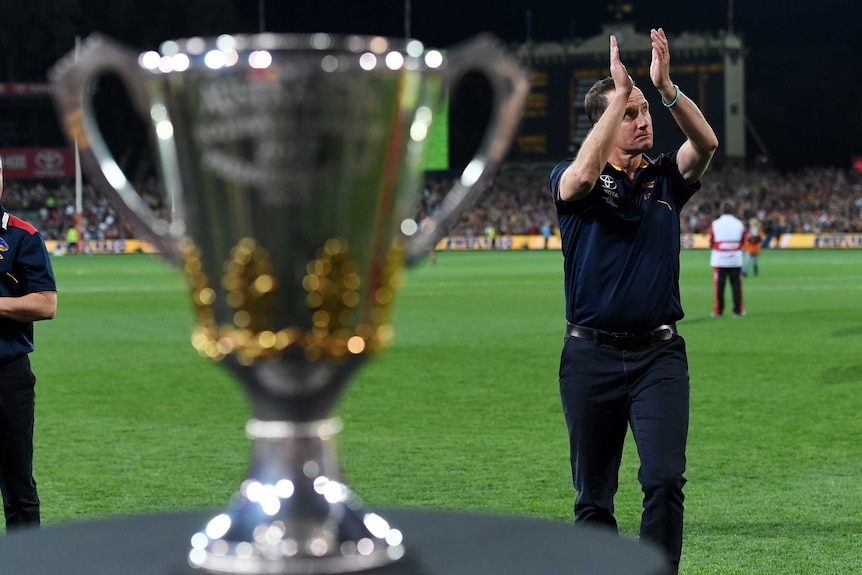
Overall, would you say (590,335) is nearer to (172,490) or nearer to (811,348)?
(172,490)

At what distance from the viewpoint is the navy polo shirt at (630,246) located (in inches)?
201

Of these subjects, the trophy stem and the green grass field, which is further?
the green grass field

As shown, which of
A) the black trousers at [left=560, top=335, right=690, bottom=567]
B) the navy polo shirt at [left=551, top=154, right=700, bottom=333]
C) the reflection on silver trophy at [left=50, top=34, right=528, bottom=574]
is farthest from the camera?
the navy polo shirt at [left=551, top=154, right=700, bottom=333]

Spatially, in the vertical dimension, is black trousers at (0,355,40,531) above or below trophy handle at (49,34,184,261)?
below

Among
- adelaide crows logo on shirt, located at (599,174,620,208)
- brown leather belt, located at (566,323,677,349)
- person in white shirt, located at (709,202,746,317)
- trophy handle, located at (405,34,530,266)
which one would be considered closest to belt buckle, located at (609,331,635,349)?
brown leather belt, located at (566,323,677,349)

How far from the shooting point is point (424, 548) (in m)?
1.83

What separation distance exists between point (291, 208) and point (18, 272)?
4.57m

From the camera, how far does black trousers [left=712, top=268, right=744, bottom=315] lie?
A: 1992 cm

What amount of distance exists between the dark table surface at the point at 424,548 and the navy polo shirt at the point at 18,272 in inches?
155

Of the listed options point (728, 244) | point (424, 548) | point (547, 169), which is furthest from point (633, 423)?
point (547, 169)

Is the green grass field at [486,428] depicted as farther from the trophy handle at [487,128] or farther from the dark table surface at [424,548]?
the trophy handle at [487,128]

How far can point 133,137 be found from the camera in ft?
235

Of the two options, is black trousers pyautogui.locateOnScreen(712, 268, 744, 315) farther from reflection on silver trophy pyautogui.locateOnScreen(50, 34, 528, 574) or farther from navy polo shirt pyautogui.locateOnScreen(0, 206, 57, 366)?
reflection on silver trophy pyautogui.locateOnScreen(50, 34, 528, 574)

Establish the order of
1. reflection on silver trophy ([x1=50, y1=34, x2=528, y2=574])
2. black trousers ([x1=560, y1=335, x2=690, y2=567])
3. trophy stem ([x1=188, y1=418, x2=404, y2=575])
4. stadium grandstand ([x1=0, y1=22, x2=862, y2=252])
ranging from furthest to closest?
stadium grandstand ([x1=0, y1=22, x2=862, y2=252])
black trousers ([x1=560, y1=335, x2=690, y2=567])
trophy stem ([x1=188, y1=418, x2=404, y2=575])
reflection on silver trophy ([x1=50, y1=34, x2=528, y2=574])
